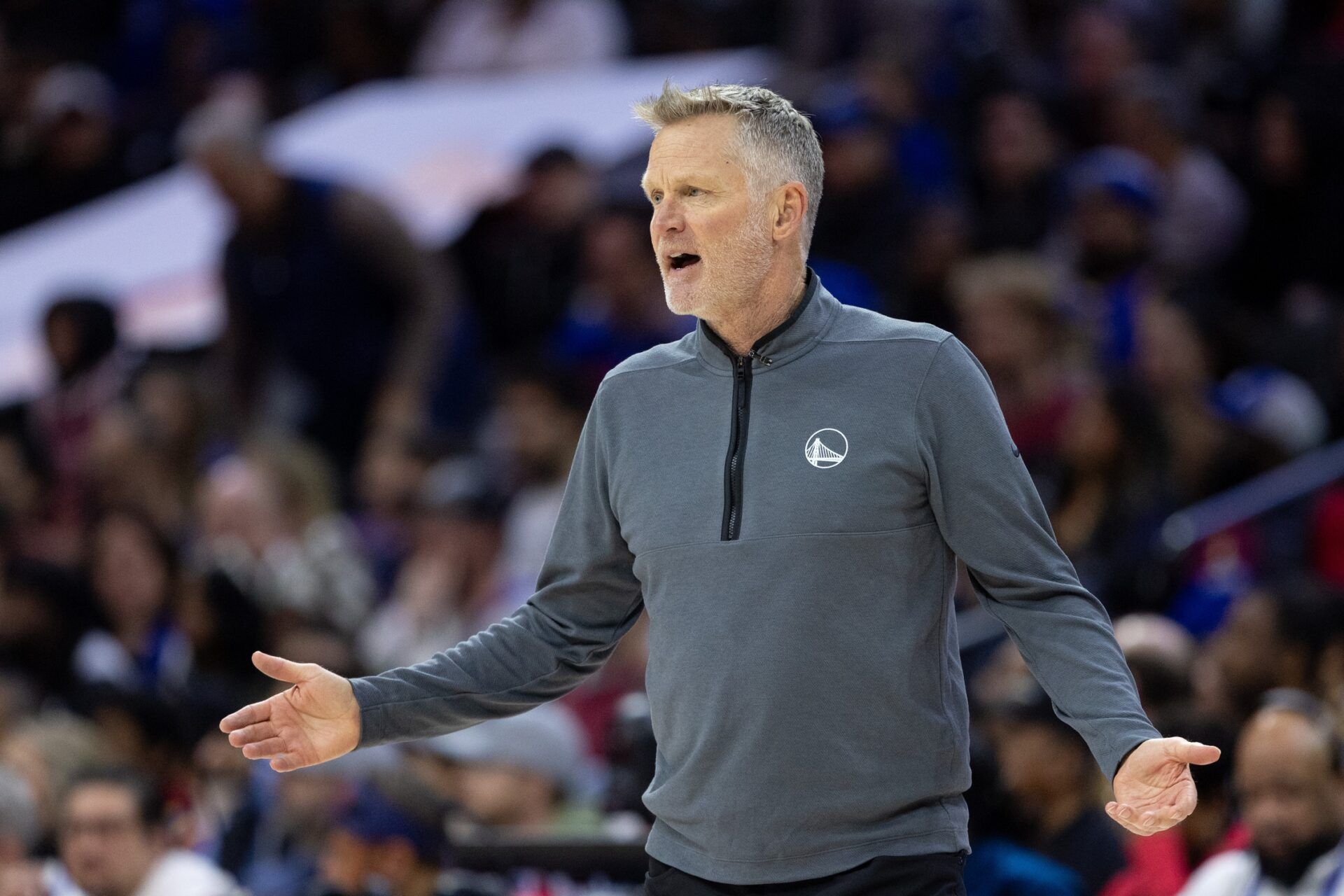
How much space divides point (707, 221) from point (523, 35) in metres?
8.05

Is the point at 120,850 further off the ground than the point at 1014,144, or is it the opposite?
the point at 1014,144

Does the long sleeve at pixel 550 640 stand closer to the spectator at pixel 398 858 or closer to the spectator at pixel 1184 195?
the spectator at pixel 398 858

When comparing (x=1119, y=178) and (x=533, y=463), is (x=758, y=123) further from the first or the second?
(x=1119, y=178)

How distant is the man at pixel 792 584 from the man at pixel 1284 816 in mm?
1994

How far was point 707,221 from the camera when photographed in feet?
9.39

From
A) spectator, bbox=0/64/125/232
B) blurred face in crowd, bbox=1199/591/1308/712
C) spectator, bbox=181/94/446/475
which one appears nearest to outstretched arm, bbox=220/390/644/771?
blurred face in crowd, bbox=1199/591/1308/712

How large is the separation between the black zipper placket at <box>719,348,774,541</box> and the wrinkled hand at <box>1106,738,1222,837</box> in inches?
23.9

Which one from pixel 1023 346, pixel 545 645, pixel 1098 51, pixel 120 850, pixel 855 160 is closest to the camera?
pixel 545 645

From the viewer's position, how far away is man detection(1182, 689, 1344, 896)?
14.8 ft

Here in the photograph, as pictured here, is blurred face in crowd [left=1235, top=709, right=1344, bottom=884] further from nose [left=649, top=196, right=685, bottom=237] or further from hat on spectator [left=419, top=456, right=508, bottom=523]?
hat on spectator [left=419, top=456, right=508, bottom=523]

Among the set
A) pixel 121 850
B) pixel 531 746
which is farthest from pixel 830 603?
pixel 121 850

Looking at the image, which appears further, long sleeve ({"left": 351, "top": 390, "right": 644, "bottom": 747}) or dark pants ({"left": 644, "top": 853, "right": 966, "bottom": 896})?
long sleeve ({"left": 351, "top": 390, "right": 644, "bottom": 747})

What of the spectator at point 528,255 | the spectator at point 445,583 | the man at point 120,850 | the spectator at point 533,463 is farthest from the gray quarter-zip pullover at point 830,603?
the spectator at point 528,255

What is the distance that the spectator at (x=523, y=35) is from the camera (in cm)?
1051
